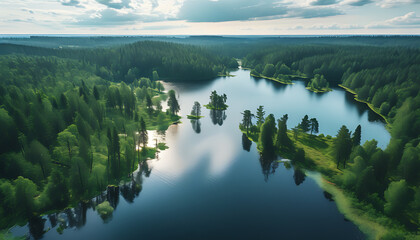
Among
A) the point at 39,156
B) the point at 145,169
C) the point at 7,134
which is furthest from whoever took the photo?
the point at 145,169

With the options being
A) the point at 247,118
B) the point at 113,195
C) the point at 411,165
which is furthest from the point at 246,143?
the point at 113,195

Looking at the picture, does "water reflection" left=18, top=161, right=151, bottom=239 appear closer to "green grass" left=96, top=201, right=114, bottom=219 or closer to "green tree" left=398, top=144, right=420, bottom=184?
"green grass" left=96, top=201, right=114, bottom=219

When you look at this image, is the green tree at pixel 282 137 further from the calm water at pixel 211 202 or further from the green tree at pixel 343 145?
the green tree at pixel 343 145

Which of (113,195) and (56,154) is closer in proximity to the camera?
(113,195)

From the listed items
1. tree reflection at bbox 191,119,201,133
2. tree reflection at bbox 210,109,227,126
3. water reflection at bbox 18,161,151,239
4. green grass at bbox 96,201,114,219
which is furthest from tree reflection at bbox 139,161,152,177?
tree reflection at bbox 210,109,227,126

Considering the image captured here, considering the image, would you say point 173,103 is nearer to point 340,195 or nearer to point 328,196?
point 328,196

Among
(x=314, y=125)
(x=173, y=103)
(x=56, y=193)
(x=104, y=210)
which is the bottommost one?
(x=104, y=210)

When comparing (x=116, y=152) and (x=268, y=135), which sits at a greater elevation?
(x=116, y=152)
